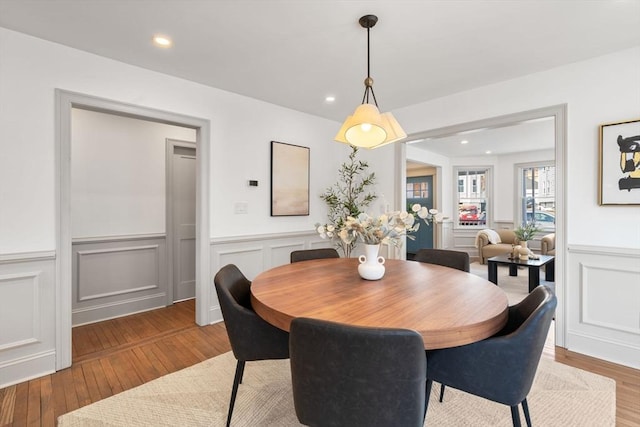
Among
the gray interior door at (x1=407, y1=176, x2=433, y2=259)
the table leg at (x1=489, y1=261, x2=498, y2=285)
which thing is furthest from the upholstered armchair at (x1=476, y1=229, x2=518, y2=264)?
the table leg at (x1=489, y1=261, x2=498, y2=285)

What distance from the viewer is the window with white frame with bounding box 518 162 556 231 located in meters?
6.61

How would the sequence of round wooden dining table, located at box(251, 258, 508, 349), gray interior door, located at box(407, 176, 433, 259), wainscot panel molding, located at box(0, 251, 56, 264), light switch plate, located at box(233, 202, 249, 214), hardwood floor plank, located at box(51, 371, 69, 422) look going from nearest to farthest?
1. round wooden dining table, located at box(251, 258, 508, 349)
2. hardwood floor plank, located at box(51, 371, 69, 422)
3. wainscot panel molding, located at box(0, 251, 56, 264)
4. light switch plate, located at box(233, 202, 249, 214)
5. gray interior door, located at box(407, 176, 433, 259)

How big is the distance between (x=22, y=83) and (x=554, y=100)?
4250mm

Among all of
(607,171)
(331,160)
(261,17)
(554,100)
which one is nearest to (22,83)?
(261,17)

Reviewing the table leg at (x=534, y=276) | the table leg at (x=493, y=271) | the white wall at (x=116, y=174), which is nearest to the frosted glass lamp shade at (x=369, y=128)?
the white wall at (x=116, y=174)

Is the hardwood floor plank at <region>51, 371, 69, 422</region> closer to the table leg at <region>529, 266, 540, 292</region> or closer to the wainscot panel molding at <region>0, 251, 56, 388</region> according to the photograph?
the wainscot panel molding at <region>0, 251, 56, 388</region>

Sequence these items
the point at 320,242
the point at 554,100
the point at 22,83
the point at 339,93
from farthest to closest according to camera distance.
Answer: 1. the point at 320,242
2. the point at 339,93
3. the point at 554,100
4. the point at 22,83

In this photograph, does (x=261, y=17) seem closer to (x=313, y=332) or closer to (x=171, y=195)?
(x=313, y=332)

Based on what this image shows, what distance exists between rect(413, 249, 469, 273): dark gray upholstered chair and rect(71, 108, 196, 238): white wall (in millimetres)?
3082

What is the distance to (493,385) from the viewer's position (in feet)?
4.18

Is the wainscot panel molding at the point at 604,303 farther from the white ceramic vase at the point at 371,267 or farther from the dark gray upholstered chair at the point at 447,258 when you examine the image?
the white ceramic vase at the point at 371,267

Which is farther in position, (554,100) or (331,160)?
(331,160)

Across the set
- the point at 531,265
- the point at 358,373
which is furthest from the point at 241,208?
the point at 531,265

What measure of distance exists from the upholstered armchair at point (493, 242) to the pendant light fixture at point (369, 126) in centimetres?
482
